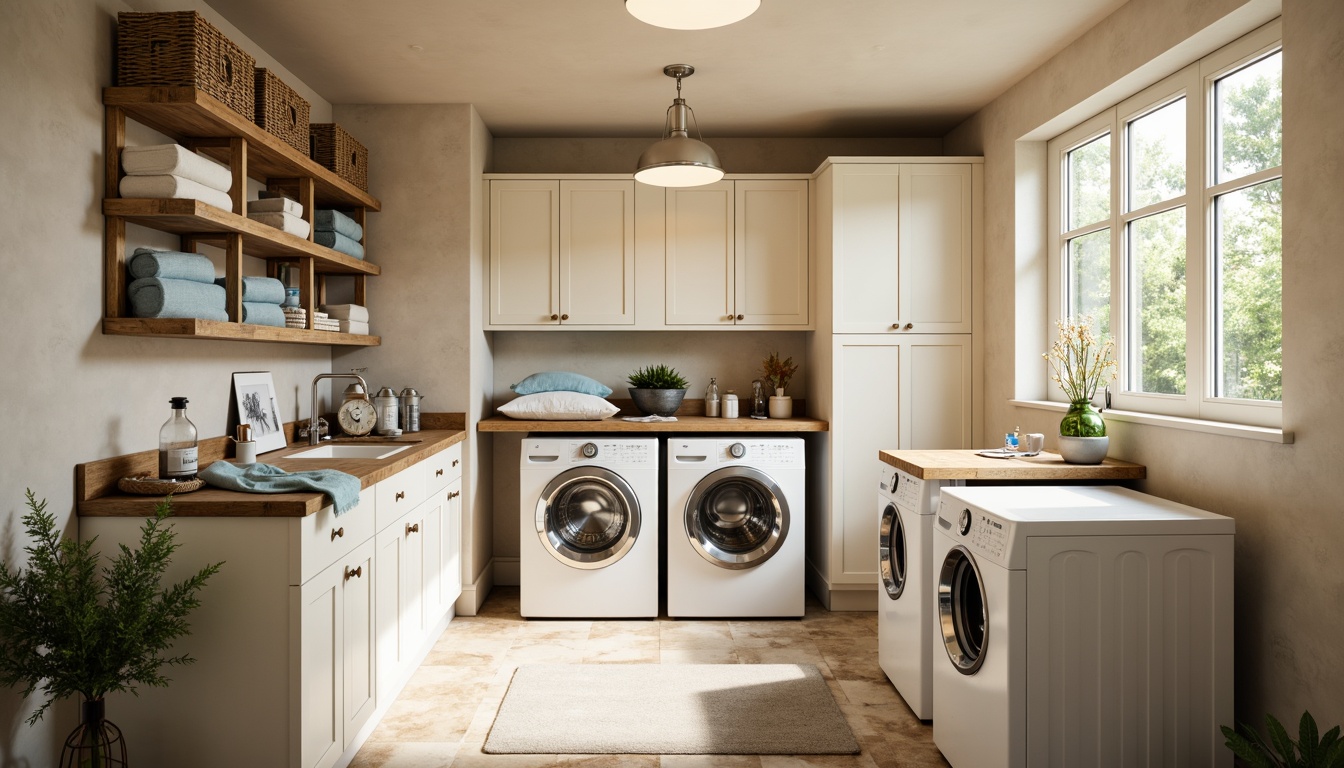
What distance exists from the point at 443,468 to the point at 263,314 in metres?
1.17

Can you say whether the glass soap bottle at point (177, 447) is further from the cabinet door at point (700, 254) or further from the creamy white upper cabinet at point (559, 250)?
the cabinet door at point (700, 254)

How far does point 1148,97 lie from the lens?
116 inches

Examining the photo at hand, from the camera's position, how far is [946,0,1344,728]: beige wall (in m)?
2.03

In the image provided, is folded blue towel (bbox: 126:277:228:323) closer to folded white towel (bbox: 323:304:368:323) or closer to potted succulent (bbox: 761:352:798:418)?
folded white towel (bbox: 323:304:368:323)

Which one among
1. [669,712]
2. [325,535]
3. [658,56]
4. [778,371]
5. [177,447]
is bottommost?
[669,712]

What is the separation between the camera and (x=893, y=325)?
13.5 ft

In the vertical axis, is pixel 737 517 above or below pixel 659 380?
below

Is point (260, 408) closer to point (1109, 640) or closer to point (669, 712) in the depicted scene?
point (669, 712)

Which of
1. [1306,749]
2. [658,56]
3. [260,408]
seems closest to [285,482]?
[260,408]

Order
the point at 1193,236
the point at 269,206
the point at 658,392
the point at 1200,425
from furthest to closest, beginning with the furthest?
the point at 658,392
the point at 269,206
the point at 1193,236
the point at 1200,425

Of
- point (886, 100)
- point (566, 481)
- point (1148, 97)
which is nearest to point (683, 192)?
point (886, 100)

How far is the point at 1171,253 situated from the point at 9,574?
356cm

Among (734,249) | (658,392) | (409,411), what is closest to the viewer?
(409,411)

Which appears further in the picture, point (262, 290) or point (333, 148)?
point (333, 148)
